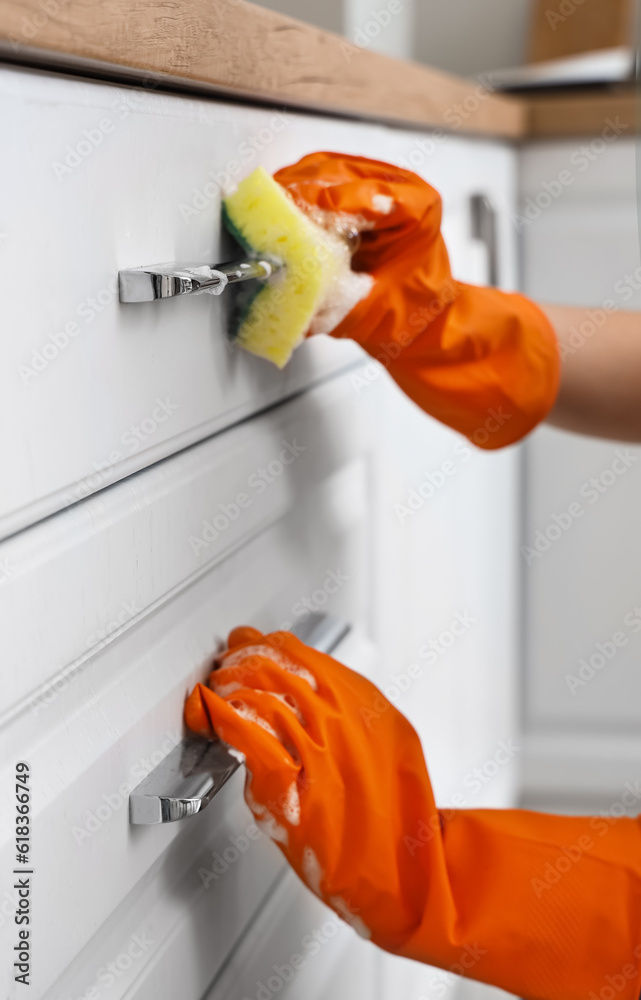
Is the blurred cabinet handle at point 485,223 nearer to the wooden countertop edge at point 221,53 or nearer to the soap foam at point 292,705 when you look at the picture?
the wooden countertop edge at point 221,53

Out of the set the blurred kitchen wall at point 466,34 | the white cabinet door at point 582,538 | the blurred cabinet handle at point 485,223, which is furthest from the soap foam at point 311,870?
the blurred kitchen wall at point 466,34

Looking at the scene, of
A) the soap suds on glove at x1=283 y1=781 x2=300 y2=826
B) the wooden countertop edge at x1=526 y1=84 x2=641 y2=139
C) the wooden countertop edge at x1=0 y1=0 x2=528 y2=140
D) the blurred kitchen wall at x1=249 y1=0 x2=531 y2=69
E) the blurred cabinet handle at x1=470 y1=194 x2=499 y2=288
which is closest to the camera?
the wooden countertop edge at x1=0 y1=0 x2=528 y2=140

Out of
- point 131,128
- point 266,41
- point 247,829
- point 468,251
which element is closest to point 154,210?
point 131,128

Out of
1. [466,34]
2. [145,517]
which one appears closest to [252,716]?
[145,517]

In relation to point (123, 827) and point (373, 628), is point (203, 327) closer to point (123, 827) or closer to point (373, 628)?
point (123, 827)

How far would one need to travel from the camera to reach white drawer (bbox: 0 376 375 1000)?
339mm

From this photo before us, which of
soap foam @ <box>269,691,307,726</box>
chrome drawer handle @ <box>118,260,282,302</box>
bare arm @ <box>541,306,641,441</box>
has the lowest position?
soap foam @ <box>269,691,307,726</box>

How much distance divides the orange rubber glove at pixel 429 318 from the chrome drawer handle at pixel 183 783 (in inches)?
8.4

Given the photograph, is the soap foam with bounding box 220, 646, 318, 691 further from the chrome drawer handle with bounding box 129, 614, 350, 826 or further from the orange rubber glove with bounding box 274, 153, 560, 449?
the orange rubber glove with bounding box 274, 153, 560, 449

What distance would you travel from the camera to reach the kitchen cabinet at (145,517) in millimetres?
327

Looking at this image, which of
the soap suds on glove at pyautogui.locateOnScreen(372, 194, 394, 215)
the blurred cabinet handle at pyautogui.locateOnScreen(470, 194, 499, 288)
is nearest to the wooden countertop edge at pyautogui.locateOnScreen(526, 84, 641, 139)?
the blurred cabinet handle at pyautogui.locateOnScreen(470, 194, 499, 288)

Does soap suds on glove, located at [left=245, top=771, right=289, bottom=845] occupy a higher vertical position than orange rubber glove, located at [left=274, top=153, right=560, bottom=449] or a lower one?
lower

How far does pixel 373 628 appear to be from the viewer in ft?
2.38

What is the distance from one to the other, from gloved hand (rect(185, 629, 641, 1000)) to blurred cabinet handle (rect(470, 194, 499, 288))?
0.59 metres
